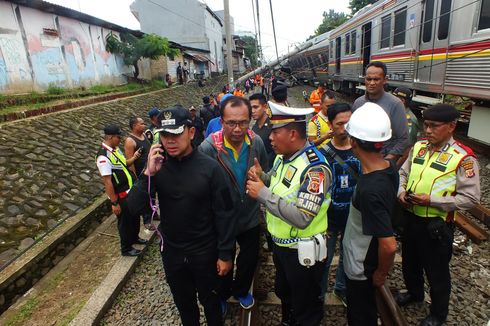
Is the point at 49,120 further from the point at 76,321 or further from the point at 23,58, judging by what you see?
the point at 76,321

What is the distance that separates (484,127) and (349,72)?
9.20 m

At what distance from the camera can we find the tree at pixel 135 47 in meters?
15.7

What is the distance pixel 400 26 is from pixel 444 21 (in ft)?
7.07

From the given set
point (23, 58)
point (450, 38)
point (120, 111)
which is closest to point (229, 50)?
point (120, 111)

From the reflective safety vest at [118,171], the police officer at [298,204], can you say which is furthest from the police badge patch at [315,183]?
the reflective safety vest at [118,171]

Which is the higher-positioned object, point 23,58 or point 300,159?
point 23,58

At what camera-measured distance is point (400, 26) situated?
841 centimetres

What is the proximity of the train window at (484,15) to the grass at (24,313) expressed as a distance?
26.4 ft

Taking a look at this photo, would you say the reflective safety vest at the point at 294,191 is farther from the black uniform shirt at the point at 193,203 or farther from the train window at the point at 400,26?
the train window at the point at 400,26

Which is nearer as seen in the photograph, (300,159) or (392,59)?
(300,159)

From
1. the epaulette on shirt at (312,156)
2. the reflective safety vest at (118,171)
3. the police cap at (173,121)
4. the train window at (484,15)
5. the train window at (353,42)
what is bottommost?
the reflective safety vest at (118,171)

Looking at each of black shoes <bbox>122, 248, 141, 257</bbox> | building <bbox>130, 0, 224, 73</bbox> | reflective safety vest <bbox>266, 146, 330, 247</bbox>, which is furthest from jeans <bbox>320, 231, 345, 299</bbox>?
building <bbox>130, 0, 224, 73</bbox>

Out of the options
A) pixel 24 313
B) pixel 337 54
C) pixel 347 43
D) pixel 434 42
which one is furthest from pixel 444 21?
pixel 337 54

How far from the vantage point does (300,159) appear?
2027 millimetres
